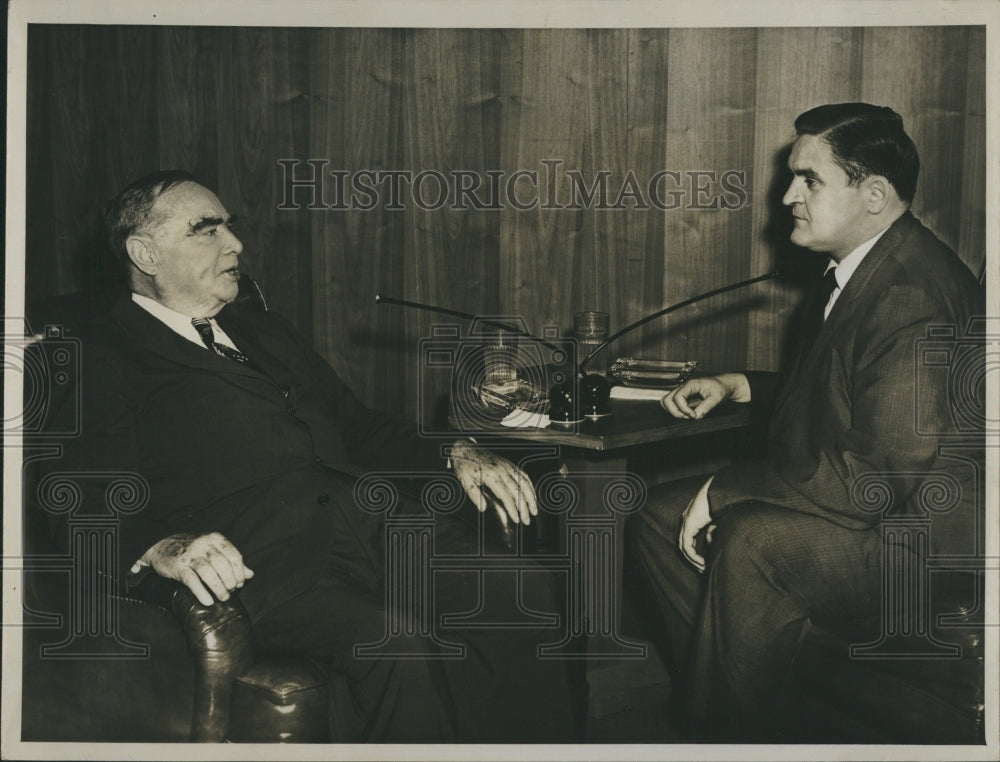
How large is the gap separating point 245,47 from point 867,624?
2.05 m

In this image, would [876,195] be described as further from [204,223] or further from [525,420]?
[204,223]

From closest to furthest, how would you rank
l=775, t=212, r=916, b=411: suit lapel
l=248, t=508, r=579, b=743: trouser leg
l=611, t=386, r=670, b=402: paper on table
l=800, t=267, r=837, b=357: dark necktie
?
l=248, t=508, r=579, b=743: trouser leg
l=775, t=212, r=916, b=411: suit lapel
l=800, t=267, r=837, b=357: dark necktie
l=611, t=386, r=670, b=402: paper on table

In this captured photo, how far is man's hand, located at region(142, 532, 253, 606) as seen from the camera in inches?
83.2

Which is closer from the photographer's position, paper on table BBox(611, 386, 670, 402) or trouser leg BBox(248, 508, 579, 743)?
trouser leg BBox(248, 508, 579, 743)

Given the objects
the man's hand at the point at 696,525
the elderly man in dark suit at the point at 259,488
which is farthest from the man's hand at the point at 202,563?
the man's hand at the point at 696,525

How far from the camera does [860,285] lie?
237cm

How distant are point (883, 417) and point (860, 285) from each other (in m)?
0.31

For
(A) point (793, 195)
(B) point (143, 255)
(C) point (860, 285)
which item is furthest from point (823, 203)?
(B) point (143, 255)

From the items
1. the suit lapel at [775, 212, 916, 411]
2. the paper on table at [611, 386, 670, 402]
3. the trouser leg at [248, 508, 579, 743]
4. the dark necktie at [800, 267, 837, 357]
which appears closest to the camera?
the trouser leg at [248, 508, 579, 743]

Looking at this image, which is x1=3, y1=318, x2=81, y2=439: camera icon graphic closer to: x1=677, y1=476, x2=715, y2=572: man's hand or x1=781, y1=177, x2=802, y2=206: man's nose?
x1=677, y1=476, x2=715, y2=572: man's hand

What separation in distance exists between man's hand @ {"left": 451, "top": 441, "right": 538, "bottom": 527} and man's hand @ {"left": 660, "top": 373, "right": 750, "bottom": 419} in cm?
41

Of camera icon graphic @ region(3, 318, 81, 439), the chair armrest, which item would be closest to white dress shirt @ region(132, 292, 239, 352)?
camera icon graphic @ region(3, 318, 81, 439)

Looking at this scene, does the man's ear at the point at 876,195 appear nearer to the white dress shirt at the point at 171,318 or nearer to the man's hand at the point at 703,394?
the man's hand at the point at 703,394

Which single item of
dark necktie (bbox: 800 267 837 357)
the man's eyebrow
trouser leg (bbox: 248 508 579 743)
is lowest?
trouser leg (bbox: 248 508 579 743)
